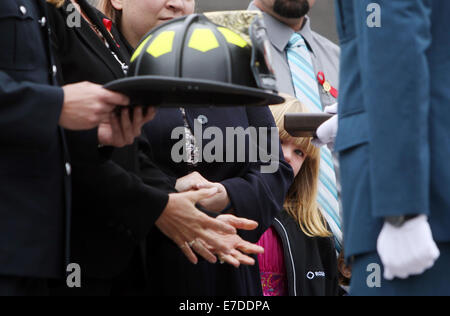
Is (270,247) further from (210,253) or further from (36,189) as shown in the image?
(36,189)

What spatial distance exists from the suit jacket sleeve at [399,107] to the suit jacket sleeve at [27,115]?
30.2 inches

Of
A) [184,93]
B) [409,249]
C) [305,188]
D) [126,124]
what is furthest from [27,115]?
[305,188]

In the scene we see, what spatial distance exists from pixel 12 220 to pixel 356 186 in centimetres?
84

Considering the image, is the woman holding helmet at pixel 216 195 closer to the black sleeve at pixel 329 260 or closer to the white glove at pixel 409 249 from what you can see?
the white glove at pixel 409 249

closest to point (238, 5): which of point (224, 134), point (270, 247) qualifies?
point (270, 247)

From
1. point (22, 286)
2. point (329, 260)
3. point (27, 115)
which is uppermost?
point (27, 115)

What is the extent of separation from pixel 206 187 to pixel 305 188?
1201 mm

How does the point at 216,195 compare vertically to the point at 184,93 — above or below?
below

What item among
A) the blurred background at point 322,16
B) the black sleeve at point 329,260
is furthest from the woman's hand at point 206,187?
the blurred background at point 322,16

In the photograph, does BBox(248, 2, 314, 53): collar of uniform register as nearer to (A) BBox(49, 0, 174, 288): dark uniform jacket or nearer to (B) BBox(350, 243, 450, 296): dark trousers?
(A) BBox(49, 0, 174, 288): dark uniform jacket

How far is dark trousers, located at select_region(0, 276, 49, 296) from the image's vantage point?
5.96ft

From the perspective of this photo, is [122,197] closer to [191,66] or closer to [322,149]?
[191,66]

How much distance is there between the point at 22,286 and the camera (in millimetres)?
1865

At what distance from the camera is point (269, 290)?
10.5 ft
